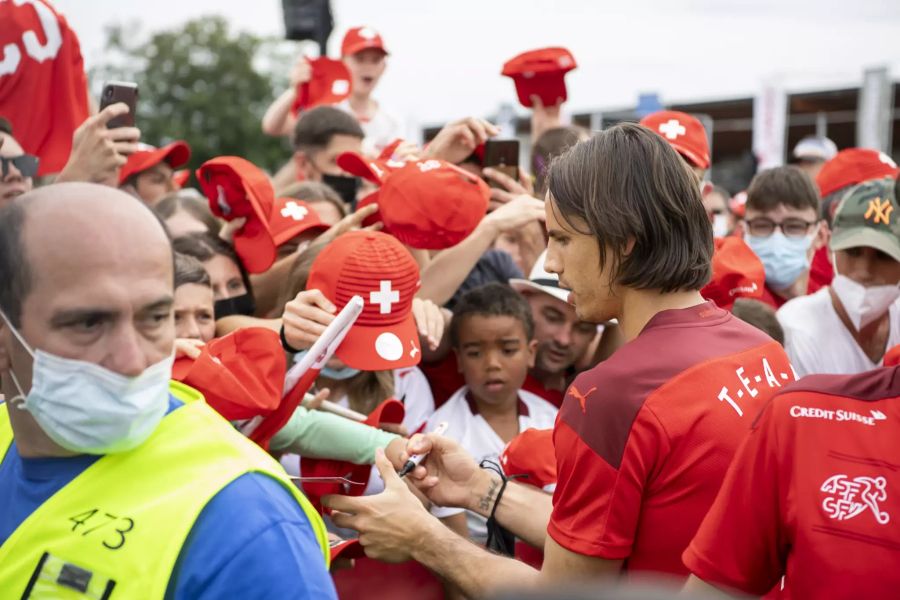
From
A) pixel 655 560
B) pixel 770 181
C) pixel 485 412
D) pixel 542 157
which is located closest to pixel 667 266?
pixel 655 560

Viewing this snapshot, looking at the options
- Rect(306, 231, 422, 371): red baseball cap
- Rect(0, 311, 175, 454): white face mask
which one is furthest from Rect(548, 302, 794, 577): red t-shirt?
Rect(306, 231, 422, 371): red baseball cap

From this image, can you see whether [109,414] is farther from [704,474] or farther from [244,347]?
[704,474]

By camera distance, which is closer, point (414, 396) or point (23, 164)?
point (23, 164)

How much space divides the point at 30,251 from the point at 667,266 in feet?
4.64

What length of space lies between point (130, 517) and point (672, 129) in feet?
11.6

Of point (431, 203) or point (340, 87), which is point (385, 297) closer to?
point (431, 203)

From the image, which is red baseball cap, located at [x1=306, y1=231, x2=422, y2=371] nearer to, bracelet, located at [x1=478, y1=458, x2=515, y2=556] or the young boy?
bracelet, located at [x1=478, y1=458, x2=515, y2=556]

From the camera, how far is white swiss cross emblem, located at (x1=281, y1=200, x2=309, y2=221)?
15.4 feet

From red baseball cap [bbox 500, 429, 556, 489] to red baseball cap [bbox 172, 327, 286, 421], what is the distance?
82 cm

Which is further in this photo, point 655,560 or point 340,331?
point 340,331

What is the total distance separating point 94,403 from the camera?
1899mm

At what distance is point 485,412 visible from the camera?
448 cm

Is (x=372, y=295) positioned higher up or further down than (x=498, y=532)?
higher up

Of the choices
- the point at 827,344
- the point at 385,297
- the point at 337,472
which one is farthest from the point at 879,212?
the point at 337,472
